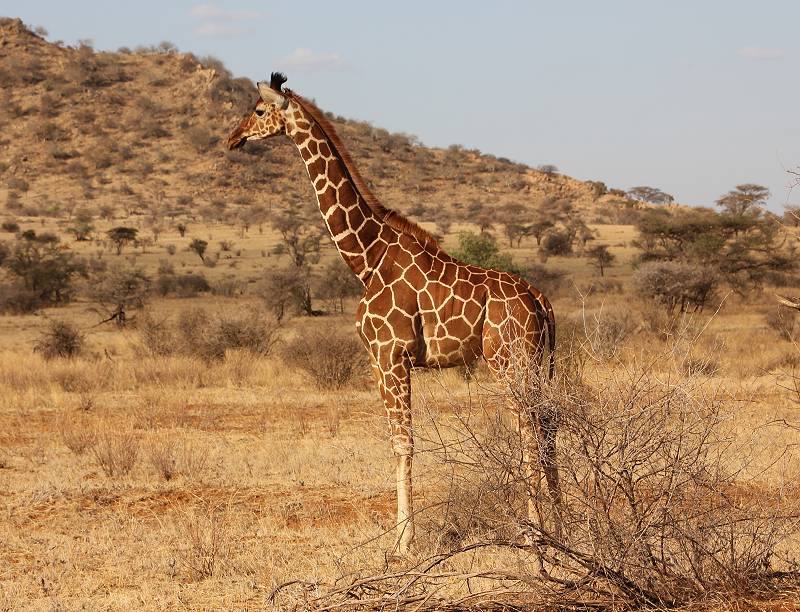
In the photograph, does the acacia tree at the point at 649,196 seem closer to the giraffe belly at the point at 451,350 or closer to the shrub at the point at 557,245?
the shrub at the point at 557,245

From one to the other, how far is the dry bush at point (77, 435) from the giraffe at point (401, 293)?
4.55m

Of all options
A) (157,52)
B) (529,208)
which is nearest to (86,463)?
(529,208)

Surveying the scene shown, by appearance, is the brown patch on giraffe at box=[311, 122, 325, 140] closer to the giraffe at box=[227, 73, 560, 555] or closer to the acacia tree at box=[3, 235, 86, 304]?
the giraffe at box=[227, 73, 560, 555]

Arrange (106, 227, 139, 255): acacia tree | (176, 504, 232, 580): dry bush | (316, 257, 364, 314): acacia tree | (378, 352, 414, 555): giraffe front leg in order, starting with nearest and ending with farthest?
(176, 504, 232, 580): dry bush, (378, 352, 414, 555): giraffe front leg, (316, 257, 364, 314): acacia tree, (106, 227, 139, 255): acacia tree

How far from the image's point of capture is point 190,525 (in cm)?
732

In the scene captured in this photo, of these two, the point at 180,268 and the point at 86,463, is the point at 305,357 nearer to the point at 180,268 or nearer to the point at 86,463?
the point at 86,463

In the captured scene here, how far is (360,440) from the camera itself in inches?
448

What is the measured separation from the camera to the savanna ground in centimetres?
627

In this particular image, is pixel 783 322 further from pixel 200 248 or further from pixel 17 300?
pixel 200 248

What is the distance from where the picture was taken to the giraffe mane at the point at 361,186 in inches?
302

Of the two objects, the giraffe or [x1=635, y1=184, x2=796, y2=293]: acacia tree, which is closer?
the giraffe

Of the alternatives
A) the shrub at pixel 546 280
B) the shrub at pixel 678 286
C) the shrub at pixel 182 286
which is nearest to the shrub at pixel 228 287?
the shrub at pixel 182 286

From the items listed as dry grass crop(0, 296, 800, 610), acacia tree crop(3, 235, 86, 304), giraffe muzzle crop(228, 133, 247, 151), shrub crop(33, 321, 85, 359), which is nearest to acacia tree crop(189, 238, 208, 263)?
acacia tree crop(3, 235, 86, 304)

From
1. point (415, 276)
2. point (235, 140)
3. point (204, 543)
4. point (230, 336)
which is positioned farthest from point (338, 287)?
point (204, 543)
